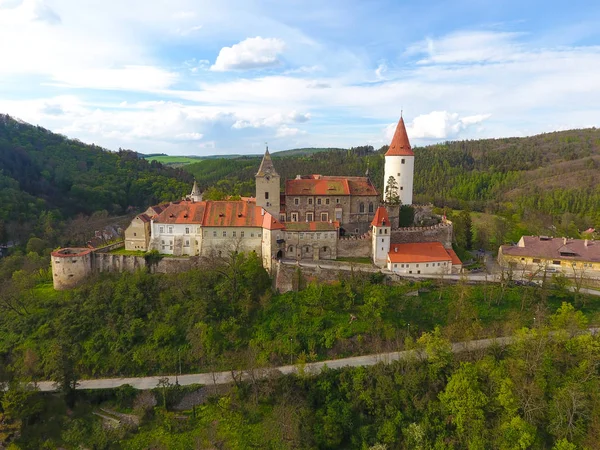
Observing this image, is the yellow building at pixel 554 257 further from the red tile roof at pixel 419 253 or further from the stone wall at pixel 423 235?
the red tile roof at pixel 419 253

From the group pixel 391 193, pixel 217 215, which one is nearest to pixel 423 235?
pixel 391 193

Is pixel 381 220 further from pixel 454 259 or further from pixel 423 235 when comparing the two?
pixel 454 259

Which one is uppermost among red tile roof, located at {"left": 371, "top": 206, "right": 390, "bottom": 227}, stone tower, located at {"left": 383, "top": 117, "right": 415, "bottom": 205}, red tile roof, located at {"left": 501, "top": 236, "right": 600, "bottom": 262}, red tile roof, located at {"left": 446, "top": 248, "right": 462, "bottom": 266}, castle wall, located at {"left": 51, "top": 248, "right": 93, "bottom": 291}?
stone tower, located at {"left": 383, "top": 117, "right": 415, "bottom": 205}

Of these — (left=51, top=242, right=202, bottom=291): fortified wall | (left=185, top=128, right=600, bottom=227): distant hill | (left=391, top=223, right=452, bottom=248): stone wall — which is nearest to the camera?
(left=51, top=242, right=202, bottom=291): fortified wall

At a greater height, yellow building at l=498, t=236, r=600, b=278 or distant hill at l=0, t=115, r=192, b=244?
distant hill at l=0, t=115, r=192, b=244

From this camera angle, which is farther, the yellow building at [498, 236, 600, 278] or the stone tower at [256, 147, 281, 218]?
the stone tower at [256, 147, 281, 218]

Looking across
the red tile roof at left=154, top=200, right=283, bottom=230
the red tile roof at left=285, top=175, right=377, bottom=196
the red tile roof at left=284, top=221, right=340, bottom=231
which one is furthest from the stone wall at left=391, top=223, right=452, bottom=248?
the red tile roof at left=154, top=200, right=283, bottom=230

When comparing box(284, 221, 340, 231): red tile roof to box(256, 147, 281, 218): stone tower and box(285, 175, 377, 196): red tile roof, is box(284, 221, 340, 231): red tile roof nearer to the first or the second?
box(256, 147, 281, 218): stone tower
